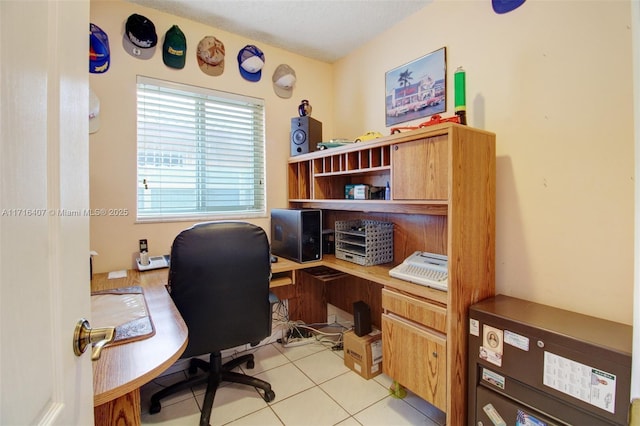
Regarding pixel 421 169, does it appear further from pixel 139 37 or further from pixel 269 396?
pixel 139 37

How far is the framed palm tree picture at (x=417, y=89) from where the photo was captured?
6.75 feet

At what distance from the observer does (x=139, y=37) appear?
6.87 ft

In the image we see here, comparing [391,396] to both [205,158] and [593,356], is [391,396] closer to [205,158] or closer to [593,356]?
[593,356]

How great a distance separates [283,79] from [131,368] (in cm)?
247

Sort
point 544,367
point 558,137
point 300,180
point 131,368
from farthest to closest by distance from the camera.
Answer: point 300,180
point 558,137
point 544,367
point 131,368

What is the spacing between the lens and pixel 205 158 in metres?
2.46

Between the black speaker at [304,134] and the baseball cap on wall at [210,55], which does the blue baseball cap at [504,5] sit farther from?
the baseball cap on wall at [210,55]

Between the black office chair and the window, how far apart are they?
3.12ft

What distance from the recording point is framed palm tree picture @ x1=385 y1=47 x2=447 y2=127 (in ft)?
6.75

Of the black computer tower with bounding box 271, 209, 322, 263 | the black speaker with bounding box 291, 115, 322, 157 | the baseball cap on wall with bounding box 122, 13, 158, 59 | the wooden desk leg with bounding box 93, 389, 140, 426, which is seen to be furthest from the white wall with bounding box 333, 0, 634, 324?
the baseball cap on wall with bounding box 122, 13, 158, 59

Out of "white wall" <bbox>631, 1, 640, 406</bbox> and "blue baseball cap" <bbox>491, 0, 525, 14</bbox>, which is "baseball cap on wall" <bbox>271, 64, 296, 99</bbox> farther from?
"white wall" <bbox>631, 1, 640, 406</bbox>

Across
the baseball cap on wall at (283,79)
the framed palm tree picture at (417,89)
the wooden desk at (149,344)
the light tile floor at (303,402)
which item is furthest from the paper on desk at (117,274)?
the framed palm tree picture at (417,89)

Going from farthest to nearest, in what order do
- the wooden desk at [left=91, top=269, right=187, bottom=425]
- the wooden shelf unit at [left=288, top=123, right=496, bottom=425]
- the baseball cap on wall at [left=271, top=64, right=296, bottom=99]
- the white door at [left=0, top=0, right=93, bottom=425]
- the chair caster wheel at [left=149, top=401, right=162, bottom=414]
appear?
the baseball cap on wall at [left=271, top=64, right=296, bottom=99] → the chair caster wheel at [left=149, top=401, right=162, bottom=414] → the wooden shelf unit at [left=288, top=123, right=496, bottom=425] → the wooden desk at [left=91, top=269, right=187, bottom=425] → the white door at [left=0, top=0, right=93, bottom=425]

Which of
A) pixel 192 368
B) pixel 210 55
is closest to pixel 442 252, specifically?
pixel 192 368
